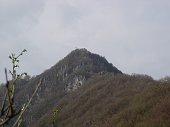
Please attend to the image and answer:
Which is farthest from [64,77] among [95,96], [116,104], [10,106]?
[10,106]

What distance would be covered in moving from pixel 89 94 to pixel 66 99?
11316 mm

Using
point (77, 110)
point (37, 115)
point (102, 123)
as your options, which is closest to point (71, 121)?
point (77, 110)

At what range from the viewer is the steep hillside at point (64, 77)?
5714 inches

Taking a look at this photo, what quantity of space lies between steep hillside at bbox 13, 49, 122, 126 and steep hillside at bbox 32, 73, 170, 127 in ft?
31.6

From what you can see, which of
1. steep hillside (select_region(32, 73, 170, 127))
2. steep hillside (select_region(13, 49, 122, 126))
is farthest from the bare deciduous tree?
steep hillside (select_region(13, 49, 122, 126))

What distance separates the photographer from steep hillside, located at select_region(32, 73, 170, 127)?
7575cm

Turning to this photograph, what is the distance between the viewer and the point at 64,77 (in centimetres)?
16325

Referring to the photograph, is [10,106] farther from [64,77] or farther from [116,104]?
[64,77]

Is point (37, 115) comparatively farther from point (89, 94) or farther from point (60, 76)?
point (60, 76)

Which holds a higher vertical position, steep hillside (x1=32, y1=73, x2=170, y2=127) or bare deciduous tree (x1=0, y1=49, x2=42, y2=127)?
steep hillside (x1=32, y1=73, x2=170, y2=127)

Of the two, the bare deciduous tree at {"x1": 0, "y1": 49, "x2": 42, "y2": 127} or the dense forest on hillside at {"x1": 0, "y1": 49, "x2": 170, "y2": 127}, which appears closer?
the bare deciduous tree at {"x1": 0, "y1": 49, "x2": 42, "y2": 127}

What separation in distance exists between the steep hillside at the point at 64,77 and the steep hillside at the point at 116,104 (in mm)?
9619

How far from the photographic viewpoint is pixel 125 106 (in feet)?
302

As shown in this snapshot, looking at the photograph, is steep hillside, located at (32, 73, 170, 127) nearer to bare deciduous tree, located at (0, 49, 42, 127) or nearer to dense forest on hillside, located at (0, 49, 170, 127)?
dense forest on hillside, located at (0, 49, 170, 127)
